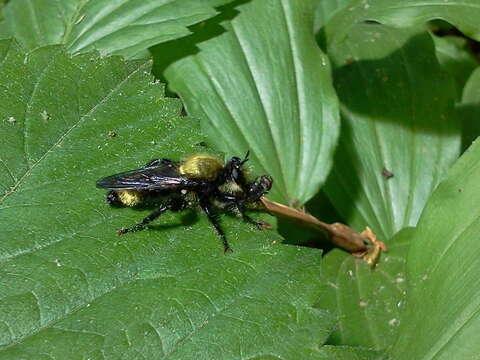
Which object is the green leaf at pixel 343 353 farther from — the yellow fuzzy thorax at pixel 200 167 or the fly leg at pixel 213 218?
the yellow fuzzy thorax at pixel 200 167

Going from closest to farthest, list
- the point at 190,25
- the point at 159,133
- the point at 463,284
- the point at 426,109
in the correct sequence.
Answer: the point at 463,284, the point at 159,133, the point at 190,25, the point at 426,109

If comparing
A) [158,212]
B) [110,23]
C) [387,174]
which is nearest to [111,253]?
[158,212]


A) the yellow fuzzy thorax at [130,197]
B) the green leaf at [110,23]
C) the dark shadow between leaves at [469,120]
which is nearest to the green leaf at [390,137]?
the dark shadow between leaves at [469,120]

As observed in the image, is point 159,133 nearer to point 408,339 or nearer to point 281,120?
point 281,120

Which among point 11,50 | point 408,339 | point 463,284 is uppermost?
point 11,50

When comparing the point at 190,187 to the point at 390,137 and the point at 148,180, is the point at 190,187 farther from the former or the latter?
the point at 390,137

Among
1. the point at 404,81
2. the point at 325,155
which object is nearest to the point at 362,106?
the point at 404,81

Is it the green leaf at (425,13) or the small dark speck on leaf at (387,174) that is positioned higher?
the green leaf at (425,13)
